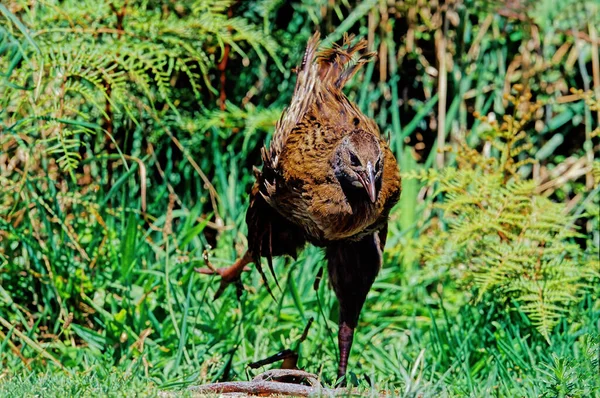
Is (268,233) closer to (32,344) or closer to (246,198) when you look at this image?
(32,344)

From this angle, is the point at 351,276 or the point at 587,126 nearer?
the point at 351,276

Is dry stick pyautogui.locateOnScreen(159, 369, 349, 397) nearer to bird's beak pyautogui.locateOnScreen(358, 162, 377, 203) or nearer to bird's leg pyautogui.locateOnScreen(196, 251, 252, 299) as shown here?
bird's beak pyautogui.locateOnScreen(358, 162, 377, 203)

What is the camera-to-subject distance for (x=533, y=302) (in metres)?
3.92

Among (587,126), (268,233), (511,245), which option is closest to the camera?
(268,233)

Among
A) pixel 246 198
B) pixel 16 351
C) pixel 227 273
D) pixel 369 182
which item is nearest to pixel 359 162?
pixel 369 182

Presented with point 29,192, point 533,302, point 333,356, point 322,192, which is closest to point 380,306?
point 333,356

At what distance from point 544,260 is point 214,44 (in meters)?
2.22

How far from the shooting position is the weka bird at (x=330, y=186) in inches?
131

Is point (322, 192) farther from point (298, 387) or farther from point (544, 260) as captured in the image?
point (544, 260)

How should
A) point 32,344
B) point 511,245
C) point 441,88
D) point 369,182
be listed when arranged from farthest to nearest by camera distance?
1. point 441,88
2. point 511,245
3. point 32,344
4. point 369,182

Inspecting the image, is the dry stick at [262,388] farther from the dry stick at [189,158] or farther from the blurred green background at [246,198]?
the dry stick at [189,158]

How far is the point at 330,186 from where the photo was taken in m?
3.38

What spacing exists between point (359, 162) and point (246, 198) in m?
1.83

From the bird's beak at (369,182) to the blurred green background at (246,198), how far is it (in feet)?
2.21
